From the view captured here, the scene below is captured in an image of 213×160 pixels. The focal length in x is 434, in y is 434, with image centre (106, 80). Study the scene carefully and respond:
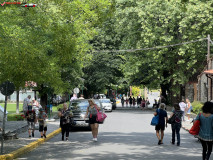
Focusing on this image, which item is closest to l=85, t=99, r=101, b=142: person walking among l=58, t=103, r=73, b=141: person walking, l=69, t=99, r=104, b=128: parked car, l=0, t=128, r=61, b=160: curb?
l=58, t=103, r=73, b=141: person walking

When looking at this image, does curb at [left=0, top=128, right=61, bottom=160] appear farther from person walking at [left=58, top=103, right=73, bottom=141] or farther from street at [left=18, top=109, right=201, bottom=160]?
person walking at [left=58, top=103, right=73, bottom=141]

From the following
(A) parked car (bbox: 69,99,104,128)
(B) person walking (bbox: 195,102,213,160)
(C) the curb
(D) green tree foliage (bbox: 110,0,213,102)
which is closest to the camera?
(B) person walking (bbox: 195,102,213,160)

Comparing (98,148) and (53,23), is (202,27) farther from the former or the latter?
(98,148)

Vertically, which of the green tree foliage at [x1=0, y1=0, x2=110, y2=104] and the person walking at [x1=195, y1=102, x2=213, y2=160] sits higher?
the green tree foliage at [x1=0, y1=0, x2=110, y2=104]

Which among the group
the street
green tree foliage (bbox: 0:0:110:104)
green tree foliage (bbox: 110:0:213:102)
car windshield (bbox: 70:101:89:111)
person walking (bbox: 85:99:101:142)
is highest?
green tree foliage (bbox: 110:0:213:102)

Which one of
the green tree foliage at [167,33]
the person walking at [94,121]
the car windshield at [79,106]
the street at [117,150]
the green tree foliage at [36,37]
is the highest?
the green tree foliage at [167,33]

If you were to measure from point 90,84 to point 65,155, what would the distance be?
141 ft

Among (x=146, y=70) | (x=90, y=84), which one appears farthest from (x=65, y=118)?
(x=90, y=84)

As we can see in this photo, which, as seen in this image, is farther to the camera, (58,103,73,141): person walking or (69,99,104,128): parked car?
(69,99,104,128): parked car

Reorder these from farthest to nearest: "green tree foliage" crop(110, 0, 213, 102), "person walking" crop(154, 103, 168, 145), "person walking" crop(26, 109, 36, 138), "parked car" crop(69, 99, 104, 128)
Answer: "green tree foliage" crop(110, 0, 213, 102)
"parked car" crop(69, 99, 104, 128)
"person walking" crop(26, 109, 36, 138)
"person walking" crop(154, 103, 168, 145)

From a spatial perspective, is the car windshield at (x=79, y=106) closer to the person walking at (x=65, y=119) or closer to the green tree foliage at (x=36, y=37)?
the green tree foliage at (x=36, y=37)

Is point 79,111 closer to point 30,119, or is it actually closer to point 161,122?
point 30,119

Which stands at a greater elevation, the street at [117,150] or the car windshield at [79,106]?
the car windshield at [79,106]

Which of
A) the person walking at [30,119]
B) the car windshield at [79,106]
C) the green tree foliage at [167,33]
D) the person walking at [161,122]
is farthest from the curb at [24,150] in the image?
the green tree foliage at [167,33]
